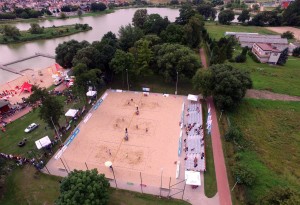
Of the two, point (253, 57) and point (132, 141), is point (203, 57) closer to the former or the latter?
point (253, 57)

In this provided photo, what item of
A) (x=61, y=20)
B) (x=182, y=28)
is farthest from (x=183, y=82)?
(x=61, y=20)

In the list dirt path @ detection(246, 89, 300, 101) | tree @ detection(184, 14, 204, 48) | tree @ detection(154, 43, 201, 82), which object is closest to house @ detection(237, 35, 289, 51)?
tree @ detection(184, 14, 204, 48)

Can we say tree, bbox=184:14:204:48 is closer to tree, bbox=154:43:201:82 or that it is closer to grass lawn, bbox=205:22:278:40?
tree, bbox=154:43:201:82

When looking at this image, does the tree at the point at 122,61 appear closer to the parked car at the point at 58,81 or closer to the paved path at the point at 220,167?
the parked car at the point at 58,81

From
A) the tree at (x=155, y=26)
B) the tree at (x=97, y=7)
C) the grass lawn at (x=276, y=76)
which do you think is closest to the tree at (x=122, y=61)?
the tree at (x=155, y=26)

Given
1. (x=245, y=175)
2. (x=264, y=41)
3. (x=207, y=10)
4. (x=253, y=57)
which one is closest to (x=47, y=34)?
(x=207, y=10)

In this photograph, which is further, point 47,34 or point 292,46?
point 47,34

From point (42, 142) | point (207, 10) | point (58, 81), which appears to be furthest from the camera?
point (207, 10)
